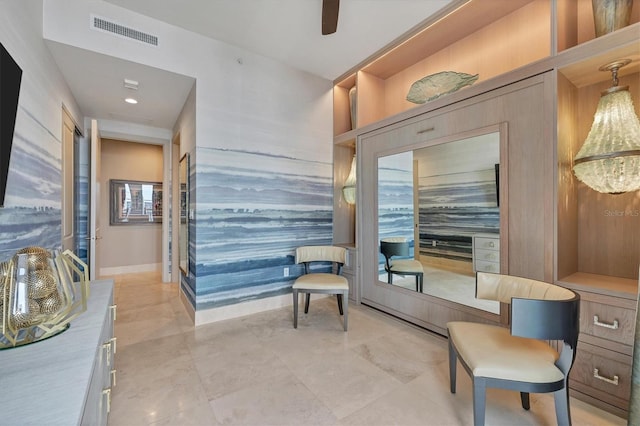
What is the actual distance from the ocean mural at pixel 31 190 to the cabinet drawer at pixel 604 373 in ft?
11.3

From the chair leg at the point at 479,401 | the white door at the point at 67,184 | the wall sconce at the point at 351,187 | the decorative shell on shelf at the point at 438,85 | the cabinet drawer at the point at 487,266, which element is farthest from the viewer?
the wall sconce at the point at 351,187

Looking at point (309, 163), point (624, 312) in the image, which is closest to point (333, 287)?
point (309, 163)

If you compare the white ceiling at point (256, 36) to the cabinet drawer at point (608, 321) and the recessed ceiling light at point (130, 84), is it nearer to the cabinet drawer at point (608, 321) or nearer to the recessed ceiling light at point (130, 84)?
the recessed ceiling light at point (130, 84)

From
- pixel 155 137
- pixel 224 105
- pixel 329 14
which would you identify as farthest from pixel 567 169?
pixel 155 137

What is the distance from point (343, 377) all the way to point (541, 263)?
1.62 m

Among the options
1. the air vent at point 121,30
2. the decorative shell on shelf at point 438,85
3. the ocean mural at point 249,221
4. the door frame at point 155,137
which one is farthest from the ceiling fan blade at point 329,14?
the door frame at point 155,137

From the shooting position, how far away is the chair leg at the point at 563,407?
137cm

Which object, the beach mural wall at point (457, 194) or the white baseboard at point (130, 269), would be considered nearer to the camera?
the beach mural wall at point (457, 194)

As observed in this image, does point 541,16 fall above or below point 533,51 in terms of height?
above

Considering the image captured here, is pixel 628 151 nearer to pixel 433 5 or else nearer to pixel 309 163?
pixel 433 5

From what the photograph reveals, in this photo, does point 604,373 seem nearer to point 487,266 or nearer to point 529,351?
point 529,351

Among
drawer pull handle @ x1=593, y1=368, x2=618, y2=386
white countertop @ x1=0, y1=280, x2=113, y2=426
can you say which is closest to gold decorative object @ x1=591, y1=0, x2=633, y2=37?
drawer pull handle @ x1=593, y1=368, x2=618, y2=386

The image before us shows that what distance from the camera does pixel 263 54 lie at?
328 centimetres

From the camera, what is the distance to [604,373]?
169 cm
